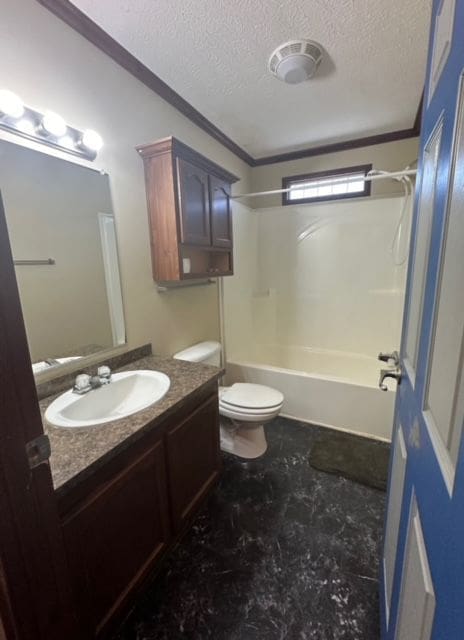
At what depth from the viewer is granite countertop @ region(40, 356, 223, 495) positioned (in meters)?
0.83

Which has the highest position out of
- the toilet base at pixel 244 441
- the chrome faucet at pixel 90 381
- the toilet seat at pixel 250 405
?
the chrome faucet at pixel 90 381

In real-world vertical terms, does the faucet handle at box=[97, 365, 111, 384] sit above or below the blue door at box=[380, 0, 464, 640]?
below

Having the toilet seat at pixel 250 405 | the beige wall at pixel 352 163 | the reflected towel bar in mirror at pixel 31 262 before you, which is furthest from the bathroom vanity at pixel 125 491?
the beige wall at pixel 352 163

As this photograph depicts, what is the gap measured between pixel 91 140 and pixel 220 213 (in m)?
0.93

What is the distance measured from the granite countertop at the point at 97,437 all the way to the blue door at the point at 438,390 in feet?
2.77

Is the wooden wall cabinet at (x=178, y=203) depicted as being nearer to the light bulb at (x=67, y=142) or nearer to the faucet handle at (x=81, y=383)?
the light bulb at (x=67, y=142)

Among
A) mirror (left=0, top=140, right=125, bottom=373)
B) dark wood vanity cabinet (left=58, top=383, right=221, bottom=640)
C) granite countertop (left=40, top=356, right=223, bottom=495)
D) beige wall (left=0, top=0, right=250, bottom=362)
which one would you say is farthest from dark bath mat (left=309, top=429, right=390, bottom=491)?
mirror (left=0, top=140, right=125, bottom=373)

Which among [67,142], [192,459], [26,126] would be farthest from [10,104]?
[192,459]

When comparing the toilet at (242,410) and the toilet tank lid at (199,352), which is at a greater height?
the toilet tank lid at (199,352)

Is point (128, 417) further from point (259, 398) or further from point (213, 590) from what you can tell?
point (259, 398)

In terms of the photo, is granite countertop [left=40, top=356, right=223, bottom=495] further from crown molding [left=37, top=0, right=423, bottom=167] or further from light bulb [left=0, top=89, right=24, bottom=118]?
crown molding [left=37, top=0, right=423, bottom=167]

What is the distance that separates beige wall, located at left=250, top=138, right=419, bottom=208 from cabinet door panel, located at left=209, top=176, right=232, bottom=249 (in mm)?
1063

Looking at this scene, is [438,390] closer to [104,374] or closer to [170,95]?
[104,374]

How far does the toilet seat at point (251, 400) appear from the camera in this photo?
5.99ft
